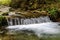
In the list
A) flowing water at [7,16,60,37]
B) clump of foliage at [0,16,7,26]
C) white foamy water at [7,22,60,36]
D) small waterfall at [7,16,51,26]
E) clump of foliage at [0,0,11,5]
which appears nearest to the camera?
white foamy water at [7,22,60,36]

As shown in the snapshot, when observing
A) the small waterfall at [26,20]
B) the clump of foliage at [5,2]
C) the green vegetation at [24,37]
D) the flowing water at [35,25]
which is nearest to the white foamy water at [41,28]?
the flowing water at [35,25]

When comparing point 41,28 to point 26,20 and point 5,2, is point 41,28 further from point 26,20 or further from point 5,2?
point 5,2

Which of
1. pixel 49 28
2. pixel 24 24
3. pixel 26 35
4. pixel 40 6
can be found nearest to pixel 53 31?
pixel 49 28

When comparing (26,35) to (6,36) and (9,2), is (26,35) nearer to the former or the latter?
(6,36)

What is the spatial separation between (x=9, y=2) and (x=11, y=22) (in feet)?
18.9

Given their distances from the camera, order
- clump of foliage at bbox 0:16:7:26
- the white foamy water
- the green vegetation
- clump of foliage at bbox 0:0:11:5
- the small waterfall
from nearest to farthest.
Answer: the green vegetation
the white foamy water
clump of foliage at bbox 0:16:7:26
the small waterfall
clump of foliage at bbox 0:0:11:5

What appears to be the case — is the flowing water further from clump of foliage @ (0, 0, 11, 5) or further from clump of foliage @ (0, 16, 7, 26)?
clump of foliage @ (0, 0, 11, 5)

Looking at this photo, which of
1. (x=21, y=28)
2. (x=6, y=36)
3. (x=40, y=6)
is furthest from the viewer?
(x=40, y=6)

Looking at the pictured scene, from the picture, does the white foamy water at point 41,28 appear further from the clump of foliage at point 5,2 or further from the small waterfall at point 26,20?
the clump of foliage at point 5,2

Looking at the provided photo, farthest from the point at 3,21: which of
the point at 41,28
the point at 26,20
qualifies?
the point at 41,28

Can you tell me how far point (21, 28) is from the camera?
41.5ft

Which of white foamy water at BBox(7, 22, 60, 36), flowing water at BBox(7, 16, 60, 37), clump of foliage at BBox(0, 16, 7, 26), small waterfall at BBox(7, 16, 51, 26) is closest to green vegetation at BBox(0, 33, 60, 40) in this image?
white foamy water at BBox(7, 22, 60, 36)

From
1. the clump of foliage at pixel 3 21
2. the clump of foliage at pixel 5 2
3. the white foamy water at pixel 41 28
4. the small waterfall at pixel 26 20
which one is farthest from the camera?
the clump of foliage at pixel 5 2

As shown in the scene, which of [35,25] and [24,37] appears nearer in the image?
[24,37]
